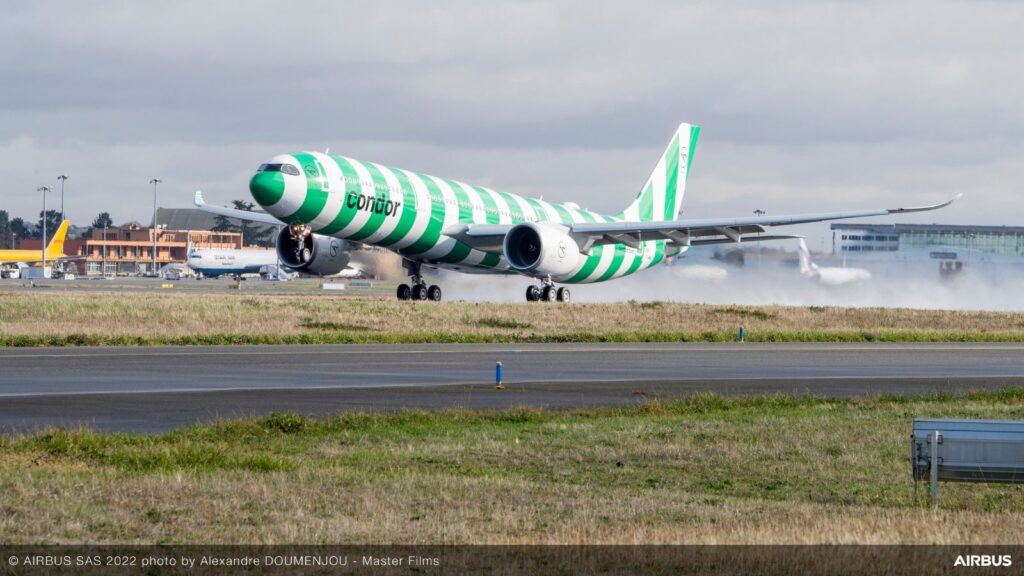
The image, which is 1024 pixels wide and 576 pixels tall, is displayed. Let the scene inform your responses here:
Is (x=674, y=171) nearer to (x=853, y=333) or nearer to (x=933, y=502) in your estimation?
(x=853, y=333)

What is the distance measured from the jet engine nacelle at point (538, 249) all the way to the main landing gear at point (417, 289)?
16.2ft

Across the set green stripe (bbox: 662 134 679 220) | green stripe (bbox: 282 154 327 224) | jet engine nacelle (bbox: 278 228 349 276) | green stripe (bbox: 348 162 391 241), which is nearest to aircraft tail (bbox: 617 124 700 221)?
green stripe (bbox: 662 134 679 220)

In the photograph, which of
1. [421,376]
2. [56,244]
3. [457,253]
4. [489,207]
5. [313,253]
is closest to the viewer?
[421,376]

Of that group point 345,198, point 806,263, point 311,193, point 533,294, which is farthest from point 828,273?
point 311,193

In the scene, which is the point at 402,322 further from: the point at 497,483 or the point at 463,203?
the point at 497,483

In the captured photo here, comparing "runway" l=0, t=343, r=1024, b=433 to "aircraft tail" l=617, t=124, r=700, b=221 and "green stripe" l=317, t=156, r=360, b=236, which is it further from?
"aircraft tail" l=617, t=124, r=700, b=221

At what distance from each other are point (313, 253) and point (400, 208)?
6058 mm

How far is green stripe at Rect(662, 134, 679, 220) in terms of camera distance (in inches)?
2805

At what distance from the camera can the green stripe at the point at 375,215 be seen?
50.1 m

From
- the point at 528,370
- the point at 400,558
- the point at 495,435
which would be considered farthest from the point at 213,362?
the point at 400,558

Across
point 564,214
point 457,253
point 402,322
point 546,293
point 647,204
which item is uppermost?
point 647,204

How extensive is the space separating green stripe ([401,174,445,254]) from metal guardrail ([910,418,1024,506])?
40607 millimetres

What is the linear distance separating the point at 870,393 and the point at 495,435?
10.4 m

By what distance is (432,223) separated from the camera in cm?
5309
